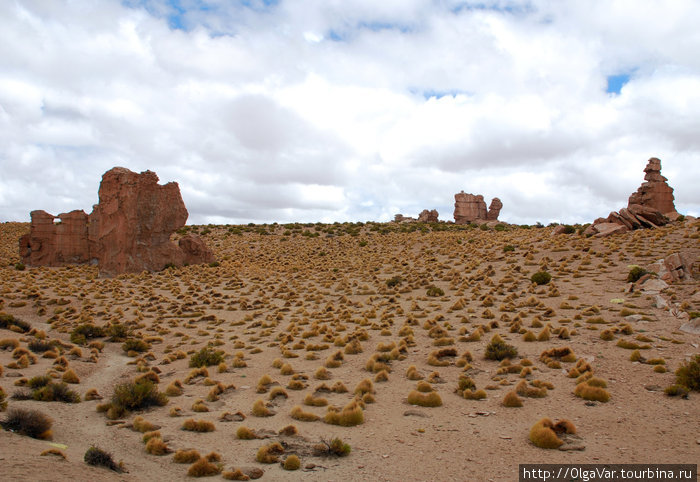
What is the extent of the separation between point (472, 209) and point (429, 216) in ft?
26.2

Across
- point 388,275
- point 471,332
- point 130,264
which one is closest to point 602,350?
point 471,332

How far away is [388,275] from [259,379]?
2374 cm

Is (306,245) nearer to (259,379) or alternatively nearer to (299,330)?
(299,330)

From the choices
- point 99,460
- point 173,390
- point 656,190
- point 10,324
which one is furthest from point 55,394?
point 656,190

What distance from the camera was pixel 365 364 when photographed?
17.7 m

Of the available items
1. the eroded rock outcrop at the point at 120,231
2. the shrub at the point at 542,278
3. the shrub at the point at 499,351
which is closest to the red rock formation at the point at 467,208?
the shrub at the point at 542,278

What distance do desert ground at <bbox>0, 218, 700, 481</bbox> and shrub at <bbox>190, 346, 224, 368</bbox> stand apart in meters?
0.17

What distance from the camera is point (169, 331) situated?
24.8 meters

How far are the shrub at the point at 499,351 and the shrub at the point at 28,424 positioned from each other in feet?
46.3

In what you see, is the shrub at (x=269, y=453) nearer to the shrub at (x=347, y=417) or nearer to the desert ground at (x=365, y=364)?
the desert ground at (x=365, y=364)

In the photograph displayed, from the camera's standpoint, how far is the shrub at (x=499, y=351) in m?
16.9

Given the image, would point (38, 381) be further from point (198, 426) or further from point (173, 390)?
point (198, 426)

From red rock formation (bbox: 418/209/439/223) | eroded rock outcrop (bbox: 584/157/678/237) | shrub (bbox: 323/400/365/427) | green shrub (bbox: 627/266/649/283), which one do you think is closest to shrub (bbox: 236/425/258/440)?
shrub (bbox: 323/400/365/427)

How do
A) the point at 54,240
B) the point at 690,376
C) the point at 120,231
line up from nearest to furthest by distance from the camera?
1. the point at 690,376
2. the point at 120,231
3. the point at 54,240
